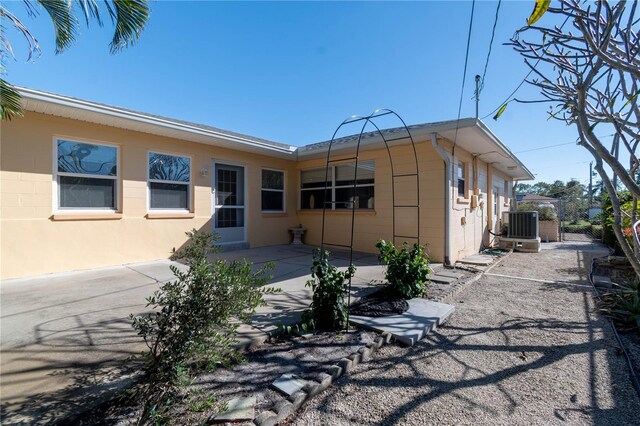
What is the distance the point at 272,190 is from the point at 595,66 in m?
7.75

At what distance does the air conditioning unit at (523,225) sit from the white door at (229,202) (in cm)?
895

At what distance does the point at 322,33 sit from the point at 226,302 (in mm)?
7581

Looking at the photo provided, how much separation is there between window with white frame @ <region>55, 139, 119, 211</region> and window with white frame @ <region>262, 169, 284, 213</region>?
390cm

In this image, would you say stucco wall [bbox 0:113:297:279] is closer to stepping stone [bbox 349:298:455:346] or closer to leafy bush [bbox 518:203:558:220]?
stepping stone [bbox 349:298:455:346]

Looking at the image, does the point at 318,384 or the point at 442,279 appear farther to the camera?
the point at 442,279

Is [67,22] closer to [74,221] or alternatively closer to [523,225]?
[74,221]

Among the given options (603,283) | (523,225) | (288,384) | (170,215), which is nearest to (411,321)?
(288,384)

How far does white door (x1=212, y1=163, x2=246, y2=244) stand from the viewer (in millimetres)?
7664

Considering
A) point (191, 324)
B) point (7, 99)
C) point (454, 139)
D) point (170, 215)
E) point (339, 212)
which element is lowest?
point (191, 324)

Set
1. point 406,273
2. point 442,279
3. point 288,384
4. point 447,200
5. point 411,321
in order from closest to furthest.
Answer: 1. point 288,384
2. point 411,321
3. point 406,273
4. point 442,279
5. point 447,200

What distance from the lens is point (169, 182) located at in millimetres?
6699

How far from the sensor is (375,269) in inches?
230

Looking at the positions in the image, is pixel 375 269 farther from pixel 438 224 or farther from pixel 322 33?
pixel 322 33

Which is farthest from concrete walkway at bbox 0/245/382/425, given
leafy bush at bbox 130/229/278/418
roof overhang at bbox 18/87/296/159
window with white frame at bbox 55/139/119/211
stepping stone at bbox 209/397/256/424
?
roof overhang at bbox 18/87/296/159
